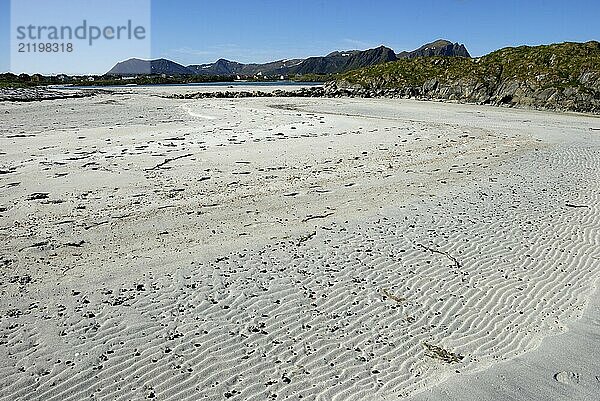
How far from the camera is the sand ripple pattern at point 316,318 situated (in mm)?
5262

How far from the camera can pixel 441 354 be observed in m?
5.86

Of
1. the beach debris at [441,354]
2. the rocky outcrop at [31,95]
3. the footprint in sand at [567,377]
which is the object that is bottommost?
the beach debris at [441,354]

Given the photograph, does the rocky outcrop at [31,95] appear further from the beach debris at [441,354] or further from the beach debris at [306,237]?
the beach debris at [441,354]

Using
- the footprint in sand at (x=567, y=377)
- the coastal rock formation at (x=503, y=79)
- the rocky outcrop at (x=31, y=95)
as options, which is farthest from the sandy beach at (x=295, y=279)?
the rocky outcrop at (x=31, y=95)

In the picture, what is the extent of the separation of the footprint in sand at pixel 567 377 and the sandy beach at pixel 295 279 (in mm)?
21

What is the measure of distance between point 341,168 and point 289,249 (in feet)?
23.6

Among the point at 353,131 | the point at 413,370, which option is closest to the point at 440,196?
the point at 413,370

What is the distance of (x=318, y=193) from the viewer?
12.7 m

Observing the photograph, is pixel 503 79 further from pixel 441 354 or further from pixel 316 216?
pixel 441 354

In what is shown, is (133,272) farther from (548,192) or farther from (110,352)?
(548,192)

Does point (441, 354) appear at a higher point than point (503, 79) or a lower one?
lower

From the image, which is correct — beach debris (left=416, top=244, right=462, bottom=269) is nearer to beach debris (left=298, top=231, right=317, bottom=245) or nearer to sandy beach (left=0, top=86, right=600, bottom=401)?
sandy beach (left=0, top=86, right=600, bottom=401)

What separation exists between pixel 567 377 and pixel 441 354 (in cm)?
131

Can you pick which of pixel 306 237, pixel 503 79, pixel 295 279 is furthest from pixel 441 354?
pixel 503 79
